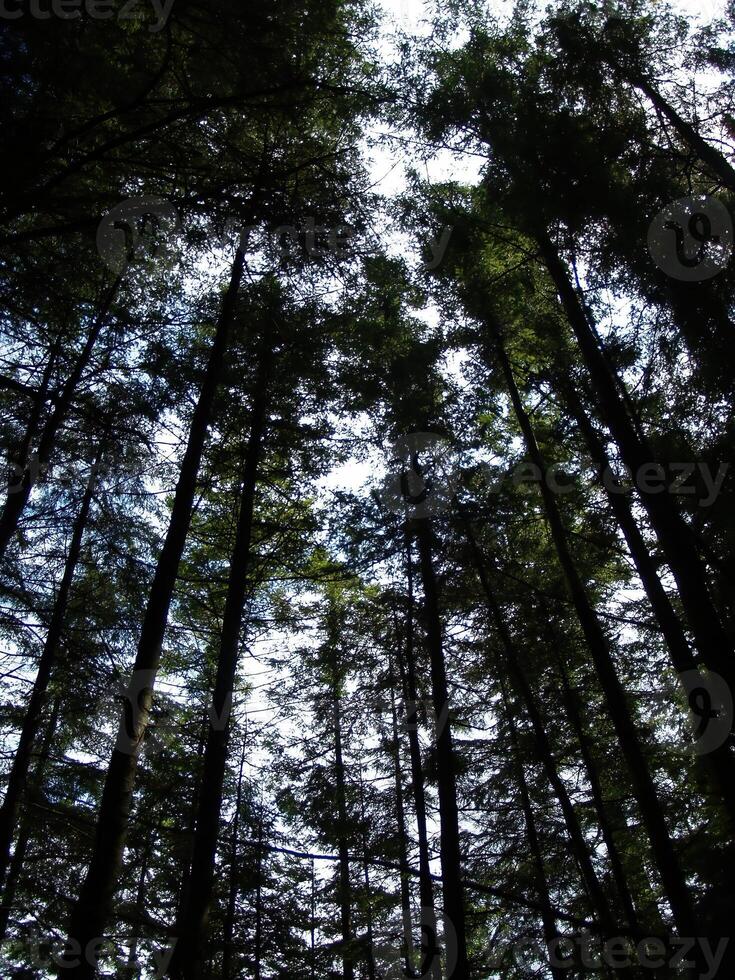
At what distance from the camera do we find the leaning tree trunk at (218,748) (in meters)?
5.96

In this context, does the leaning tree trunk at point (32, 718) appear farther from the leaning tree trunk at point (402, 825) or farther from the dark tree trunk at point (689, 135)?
the dark tree trunk at point (689, 135)

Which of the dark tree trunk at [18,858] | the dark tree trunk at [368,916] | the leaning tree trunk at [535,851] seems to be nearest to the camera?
the dark tree trunk at [18,858]

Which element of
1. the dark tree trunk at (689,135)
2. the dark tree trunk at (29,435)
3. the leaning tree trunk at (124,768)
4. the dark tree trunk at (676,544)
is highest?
the dark tree trunk at (689,135)

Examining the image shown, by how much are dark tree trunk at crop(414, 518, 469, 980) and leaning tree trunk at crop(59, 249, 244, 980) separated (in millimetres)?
4340

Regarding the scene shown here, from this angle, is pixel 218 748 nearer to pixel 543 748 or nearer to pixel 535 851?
pixel 543 748

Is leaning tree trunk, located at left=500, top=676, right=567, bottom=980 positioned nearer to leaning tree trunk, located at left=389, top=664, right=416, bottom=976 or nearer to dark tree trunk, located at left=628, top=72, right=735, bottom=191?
leaning tree trunk, located at left=389, top=664, right=416, bottom=976

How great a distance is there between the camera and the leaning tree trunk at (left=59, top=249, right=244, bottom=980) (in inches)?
163

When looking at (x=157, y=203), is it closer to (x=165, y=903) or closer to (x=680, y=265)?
(x=680, y=265)

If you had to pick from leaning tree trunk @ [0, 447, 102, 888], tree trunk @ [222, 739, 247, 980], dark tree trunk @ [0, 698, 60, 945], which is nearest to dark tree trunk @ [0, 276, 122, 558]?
leaning tree trunk @ [0, 447, 102, 888]

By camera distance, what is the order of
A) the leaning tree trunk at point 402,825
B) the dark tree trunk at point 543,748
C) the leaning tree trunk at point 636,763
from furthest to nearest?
1. the leaning tree trunk at point 402,825
2. the dark tree trunk at point 543,748
3. the leaning tree trunk at point 636,763

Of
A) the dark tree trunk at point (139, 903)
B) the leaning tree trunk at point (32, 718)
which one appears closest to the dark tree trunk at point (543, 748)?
the leaning tree trunk at point (32, 718)

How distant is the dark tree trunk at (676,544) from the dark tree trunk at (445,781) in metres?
3.46

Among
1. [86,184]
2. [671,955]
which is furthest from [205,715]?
[86,184]

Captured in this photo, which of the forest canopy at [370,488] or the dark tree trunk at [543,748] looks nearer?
the forest canopy at [370,488]
